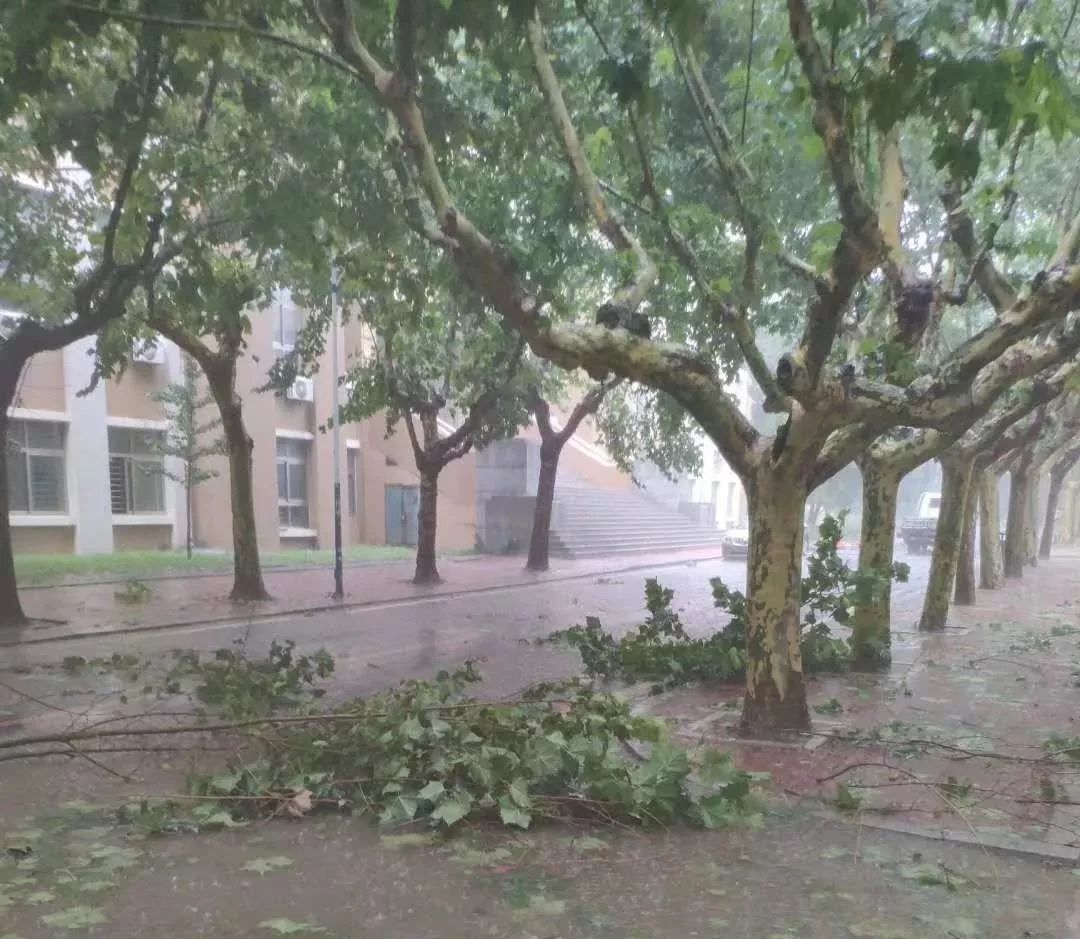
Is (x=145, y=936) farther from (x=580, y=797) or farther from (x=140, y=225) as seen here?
(x=140, y=225)

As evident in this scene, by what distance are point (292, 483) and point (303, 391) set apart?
2.64 meters

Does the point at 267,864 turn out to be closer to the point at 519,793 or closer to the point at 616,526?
the point at 519,793

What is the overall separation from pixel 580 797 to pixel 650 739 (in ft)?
1.75

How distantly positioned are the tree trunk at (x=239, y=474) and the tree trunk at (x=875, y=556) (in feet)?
30.2

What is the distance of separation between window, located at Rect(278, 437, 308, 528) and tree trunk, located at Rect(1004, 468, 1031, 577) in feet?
60.2

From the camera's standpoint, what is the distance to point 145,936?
3.69 metres

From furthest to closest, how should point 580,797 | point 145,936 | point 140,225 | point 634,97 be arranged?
point 140,225 < point 634,97 < point 580,797 < point 145,936

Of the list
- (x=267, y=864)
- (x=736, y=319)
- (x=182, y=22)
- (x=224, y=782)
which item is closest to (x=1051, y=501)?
(x=736, y=319)

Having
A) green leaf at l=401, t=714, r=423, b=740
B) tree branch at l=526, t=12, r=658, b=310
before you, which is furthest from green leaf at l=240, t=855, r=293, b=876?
tree branch at l=526, t=12, r=658, b=310

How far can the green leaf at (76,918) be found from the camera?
376 centimetres

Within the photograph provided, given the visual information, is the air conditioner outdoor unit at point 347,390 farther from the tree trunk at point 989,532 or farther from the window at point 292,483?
the tree trunk at point 989,532

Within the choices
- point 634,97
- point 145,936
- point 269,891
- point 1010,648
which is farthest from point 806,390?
point 1010,648

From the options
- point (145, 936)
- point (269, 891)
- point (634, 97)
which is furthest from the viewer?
point (634, 97)

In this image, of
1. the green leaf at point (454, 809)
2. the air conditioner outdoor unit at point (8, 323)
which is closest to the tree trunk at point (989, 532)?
the green leaf at point (454, 809)
